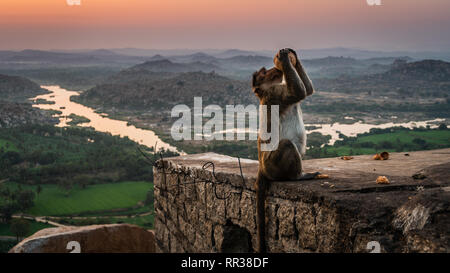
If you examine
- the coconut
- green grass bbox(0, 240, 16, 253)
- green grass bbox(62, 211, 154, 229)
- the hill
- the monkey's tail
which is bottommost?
green grass bbox(62, 211, 154, 229)

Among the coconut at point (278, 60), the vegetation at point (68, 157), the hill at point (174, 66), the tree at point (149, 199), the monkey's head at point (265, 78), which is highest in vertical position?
the hill at point (174, 66)

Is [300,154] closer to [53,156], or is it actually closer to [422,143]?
[422,143]

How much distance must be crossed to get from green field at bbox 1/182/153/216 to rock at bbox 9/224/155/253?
103 ft

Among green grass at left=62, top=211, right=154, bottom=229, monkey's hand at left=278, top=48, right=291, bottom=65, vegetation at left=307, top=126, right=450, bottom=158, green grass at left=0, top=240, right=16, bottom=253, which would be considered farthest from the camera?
vegetation at left=307, top=126, right=450, bottom=158

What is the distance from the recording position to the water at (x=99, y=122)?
60053 mm

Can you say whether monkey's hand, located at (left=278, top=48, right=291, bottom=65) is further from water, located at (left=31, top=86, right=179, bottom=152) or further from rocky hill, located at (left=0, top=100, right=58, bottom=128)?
rocky hill, located at (left=0, top=100, right=58, bottom=128)

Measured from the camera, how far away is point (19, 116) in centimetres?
6719

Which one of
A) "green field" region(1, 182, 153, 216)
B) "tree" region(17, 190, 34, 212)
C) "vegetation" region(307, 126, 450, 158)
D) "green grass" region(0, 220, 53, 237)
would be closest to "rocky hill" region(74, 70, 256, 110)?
"vegetation" region(307, 126, 450, 158)

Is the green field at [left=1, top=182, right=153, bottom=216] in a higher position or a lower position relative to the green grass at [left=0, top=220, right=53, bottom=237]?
higher

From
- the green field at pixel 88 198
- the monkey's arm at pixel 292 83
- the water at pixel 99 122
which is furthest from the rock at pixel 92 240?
the water at pixel 99 122

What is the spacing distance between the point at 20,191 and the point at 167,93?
50744mm

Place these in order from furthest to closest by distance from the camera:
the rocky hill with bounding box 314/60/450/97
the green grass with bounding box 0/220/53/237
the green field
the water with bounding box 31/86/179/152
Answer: the rocky hill with bounding box 314/60/450/97 → the water with bounding box 31/86/179/152 → the green field → the green grass with bounding box 0/220/53/237

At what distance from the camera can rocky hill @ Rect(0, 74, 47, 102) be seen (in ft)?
284

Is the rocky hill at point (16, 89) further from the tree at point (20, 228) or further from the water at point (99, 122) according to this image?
the tree at point (20, 228)
